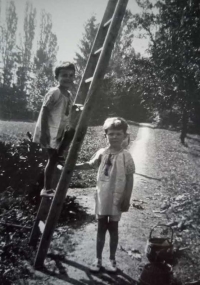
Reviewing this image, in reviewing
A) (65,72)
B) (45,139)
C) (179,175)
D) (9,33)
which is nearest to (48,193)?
(45,139)

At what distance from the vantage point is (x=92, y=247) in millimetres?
3012

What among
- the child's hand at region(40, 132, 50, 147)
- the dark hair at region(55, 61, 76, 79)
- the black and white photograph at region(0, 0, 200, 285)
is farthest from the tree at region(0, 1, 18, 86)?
the child's hand at region(40, 132, 50, 147)

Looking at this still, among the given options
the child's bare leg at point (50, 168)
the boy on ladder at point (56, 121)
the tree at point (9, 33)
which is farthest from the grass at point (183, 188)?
the tree at point (9, 33)

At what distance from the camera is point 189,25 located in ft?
13.7

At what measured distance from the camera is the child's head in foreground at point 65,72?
8.07 feet

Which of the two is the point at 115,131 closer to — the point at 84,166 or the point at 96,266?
the point at 84,166

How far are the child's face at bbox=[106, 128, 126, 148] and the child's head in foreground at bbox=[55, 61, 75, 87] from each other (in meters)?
0.69

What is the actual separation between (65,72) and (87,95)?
0.49 m

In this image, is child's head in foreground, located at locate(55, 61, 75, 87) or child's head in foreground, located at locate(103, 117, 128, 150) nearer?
child's head in foreground, located at locate(103, 117, 128, 150)

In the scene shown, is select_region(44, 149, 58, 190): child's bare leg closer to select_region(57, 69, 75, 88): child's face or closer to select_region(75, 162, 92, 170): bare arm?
select_region(75, 162, 92, 170): bare arm

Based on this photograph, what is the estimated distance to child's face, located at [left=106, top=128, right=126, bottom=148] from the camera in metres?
2.36

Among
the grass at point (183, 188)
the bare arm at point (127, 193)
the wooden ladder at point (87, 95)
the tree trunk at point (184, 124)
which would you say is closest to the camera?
the wooden ladder at point (87, 95)

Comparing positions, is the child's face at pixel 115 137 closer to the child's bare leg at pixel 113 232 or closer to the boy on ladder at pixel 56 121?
the boy on ladder at pixel 56 121

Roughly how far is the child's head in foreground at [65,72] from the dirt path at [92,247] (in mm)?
1914
